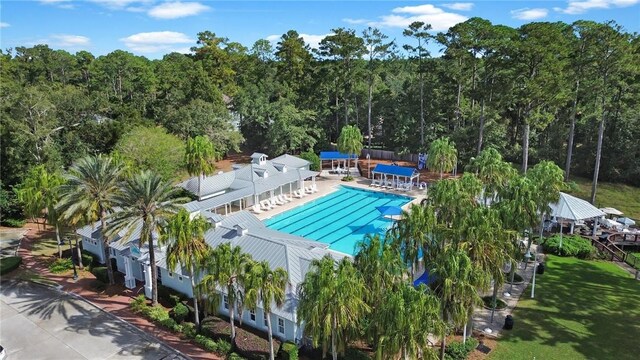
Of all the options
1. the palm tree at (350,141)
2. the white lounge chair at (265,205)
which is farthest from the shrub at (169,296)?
the palm tree at (350,141)

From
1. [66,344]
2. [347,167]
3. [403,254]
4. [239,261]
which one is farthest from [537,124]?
[66,344]

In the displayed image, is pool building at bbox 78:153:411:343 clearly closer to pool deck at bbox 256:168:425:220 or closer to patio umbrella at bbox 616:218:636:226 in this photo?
pool deck at bbox 256:168:425:220

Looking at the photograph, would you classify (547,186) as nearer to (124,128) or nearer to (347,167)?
(347,167)

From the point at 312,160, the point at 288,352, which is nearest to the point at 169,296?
the point at 288,352

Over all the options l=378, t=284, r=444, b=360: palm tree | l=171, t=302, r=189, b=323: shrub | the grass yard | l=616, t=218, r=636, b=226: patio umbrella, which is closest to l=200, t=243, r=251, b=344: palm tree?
l=171, t=302, r=189, b=323: shrub

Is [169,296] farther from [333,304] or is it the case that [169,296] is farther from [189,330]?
[333,304]

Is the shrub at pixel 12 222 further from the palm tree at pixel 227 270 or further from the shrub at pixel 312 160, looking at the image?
the shrub at pixel 312 160
